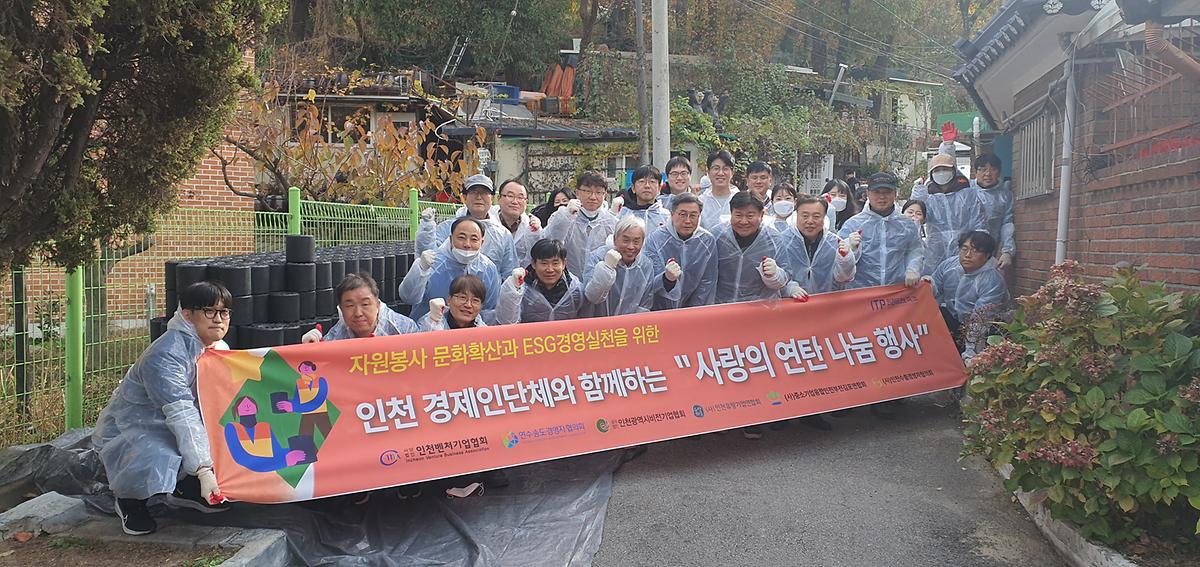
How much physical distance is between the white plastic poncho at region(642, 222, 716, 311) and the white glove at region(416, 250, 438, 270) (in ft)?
4.67

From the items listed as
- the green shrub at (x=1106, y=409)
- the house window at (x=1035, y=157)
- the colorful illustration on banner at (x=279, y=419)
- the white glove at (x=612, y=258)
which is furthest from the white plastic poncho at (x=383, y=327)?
the house window at (x=1035, y=157)

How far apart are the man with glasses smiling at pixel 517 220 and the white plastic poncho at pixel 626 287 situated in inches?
40.1

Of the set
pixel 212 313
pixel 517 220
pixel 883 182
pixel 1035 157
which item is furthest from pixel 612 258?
pixel 1035 157

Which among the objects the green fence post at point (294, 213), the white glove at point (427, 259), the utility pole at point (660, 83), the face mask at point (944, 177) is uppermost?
the utility pole at point (660, 83)

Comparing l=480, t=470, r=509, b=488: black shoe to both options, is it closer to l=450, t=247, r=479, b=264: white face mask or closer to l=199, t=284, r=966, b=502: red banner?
l=199, t=284, r=966, b=502: red banner

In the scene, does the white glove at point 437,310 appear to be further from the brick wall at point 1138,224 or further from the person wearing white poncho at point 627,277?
the brick wall at point 1138,224

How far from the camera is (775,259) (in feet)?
20.0

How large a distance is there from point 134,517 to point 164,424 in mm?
419

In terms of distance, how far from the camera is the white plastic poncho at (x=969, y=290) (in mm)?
6684

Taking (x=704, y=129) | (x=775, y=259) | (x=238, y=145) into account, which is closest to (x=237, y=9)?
(x=775, y=259)

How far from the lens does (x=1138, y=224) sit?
5.14 meters

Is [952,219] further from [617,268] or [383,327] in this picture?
[383,327]

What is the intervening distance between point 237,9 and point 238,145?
851 cm

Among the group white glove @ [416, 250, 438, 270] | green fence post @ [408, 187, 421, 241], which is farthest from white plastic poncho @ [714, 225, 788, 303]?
green fence post @ [408, 187, 421, 241]
